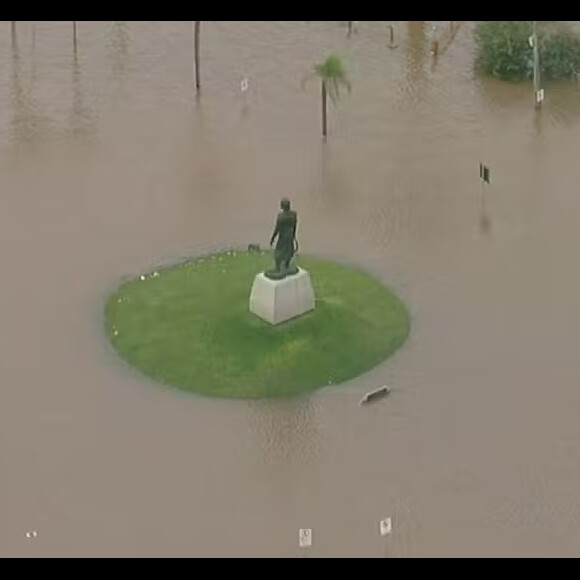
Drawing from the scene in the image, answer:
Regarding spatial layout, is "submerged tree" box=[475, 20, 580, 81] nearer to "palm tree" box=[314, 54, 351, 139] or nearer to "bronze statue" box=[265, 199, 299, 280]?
"palm tree" box=[314, 54, 351, 139]

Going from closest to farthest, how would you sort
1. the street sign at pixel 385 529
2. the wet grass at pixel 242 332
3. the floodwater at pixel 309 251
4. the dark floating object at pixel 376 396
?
1. the street sign at pixel 385 529
2. the floodwater at pixel 309 251
3. the dark floating object at pixel 376 396
4. the wet grass at pixel 242 332

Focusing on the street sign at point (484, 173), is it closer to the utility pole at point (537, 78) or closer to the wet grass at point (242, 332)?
the wet grass at point (242, 332)

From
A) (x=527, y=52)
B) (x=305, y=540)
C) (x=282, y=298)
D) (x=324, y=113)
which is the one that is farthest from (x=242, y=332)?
(x=527, y=52)

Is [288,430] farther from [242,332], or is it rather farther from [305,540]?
[305,540]

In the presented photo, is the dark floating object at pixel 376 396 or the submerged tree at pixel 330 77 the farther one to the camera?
the submerged tree at pixel 330 77

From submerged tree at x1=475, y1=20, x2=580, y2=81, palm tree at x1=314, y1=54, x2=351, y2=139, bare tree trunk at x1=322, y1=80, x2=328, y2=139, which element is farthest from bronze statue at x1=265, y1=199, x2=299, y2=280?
submerged tree at x1=475, y1=20, x2=580, y2=81

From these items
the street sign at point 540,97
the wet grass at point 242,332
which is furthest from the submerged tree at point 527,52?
the wet grass at point 242,332
